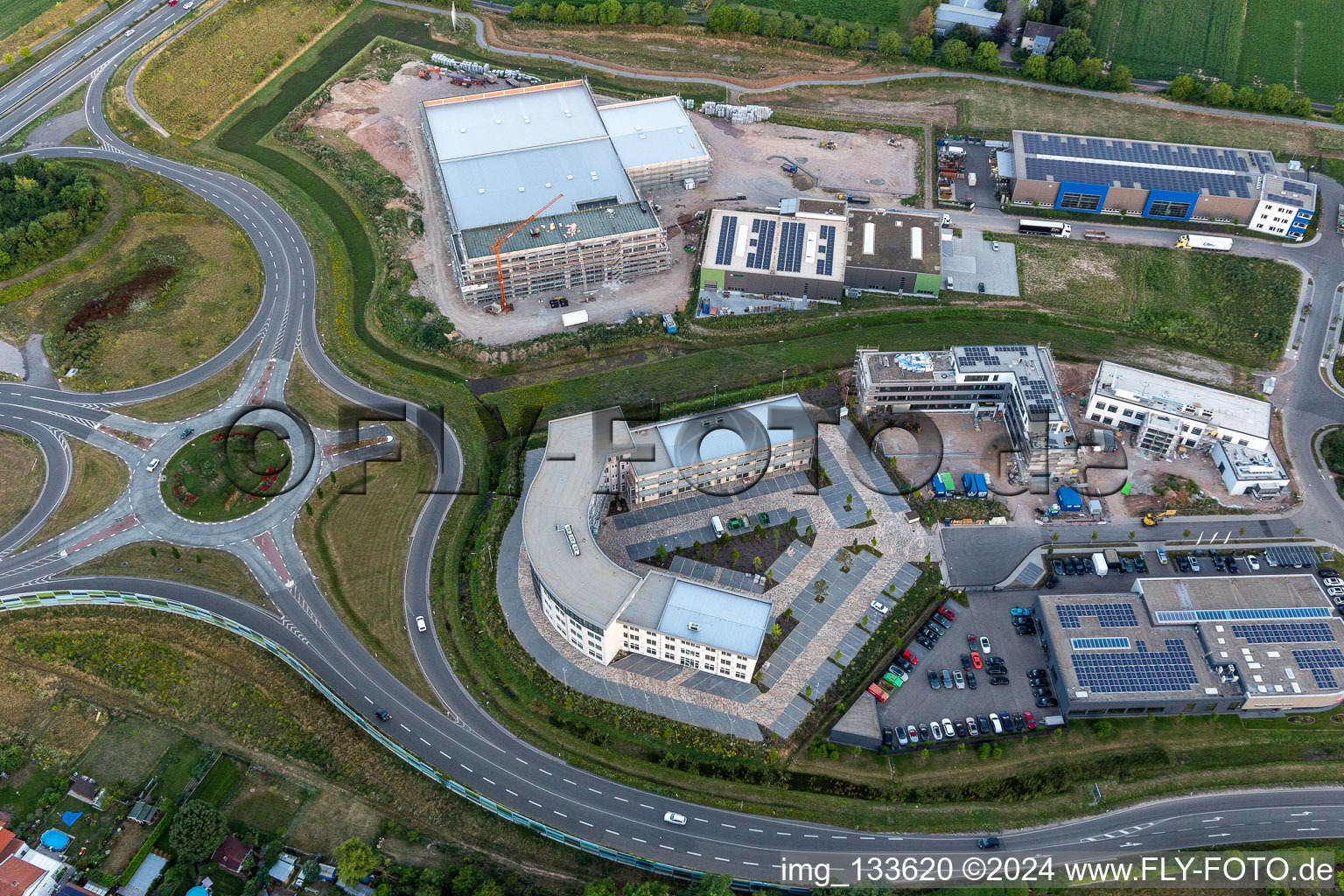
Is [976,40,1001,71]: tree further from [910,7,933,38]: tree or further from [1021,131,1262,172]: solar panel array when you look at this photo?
[1021,131,1262,172]: solar panel array

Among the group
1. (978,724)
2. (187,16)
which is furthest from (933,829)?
(187,16)

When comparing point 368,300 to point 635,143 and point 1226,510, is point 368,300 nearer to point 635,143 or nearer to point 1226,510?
point 635,143

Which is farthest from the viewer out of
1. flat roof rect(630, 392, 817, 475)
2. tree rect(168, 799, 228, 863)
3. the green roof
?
the green roof

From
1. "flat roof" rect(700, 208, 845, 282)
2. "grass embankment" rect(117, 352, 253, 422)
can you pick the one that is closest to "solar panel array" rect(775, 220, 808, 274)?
"flat roof" rect(700, 208, 845, 282)

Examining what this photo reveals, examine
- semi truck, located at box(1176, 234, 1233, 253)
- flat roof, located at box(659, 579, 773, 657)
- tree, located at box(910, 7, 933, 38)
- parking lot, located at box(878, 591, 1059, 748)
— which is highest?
tree, located at box(910, 7, 933, 38)

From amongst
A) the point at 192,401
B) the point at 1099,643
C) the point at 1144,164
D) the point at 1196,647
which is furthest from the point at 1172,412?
the point at 192,401

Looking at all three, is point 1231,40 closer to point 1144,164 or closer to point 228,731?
point 1144,164
